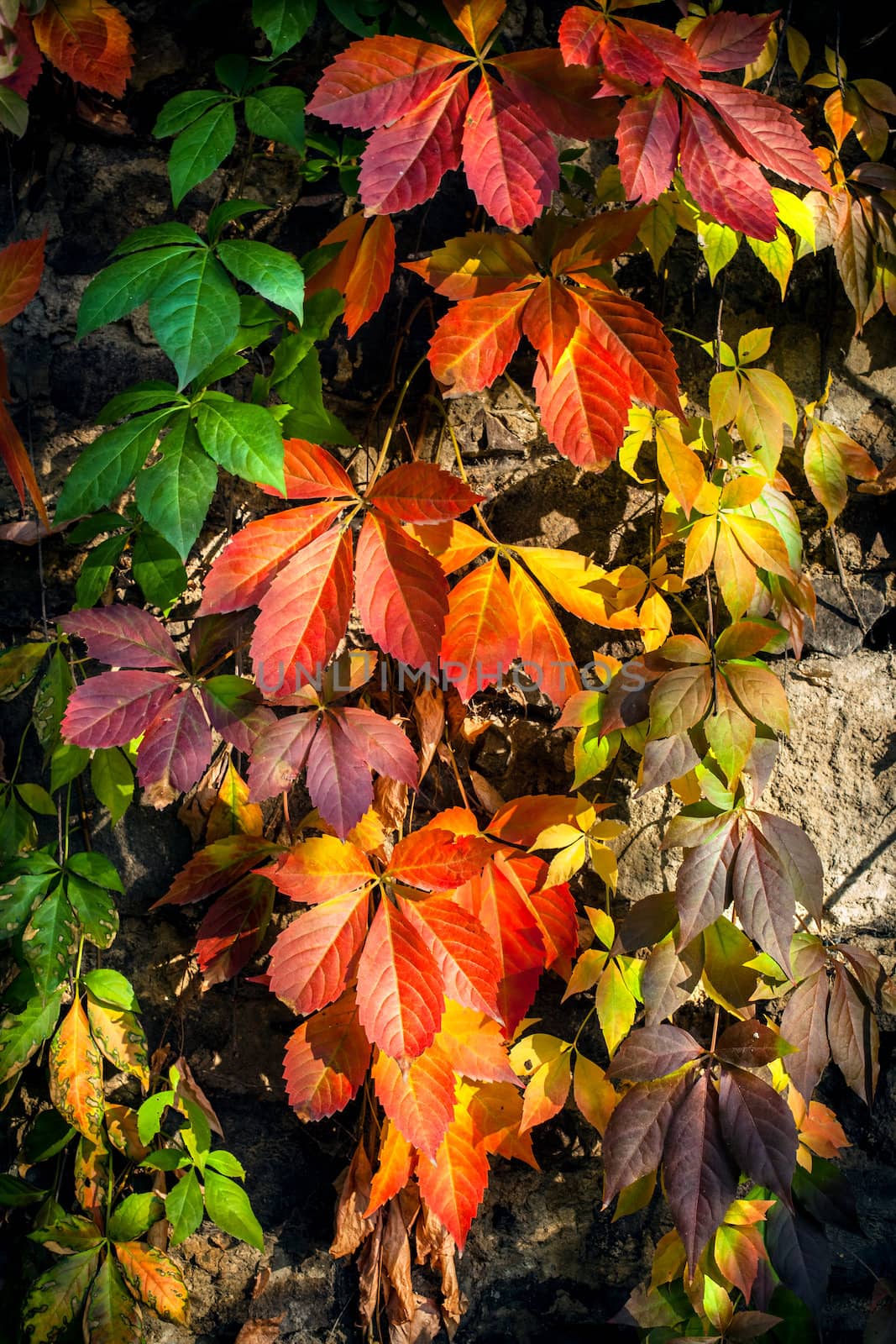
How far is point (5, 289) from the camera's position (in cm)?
104

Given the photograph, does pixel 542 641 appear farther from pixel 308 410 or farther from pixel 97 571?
pixel 97 571

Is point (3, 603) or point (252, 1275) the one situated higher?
point (3, 603)

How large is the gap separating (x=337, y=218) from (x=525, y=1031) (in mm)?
1112

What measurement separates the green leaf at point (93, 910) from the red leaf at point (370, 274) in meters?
0.74

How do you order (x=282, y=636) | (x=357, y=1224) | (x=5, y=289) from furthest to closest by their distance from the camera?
(x=357, y=1224)
(x=5, y=289)
(x=282, y=636)

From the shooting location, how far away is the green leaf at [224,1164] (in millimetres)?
1182

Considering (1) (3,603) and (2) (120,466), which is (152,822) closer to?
(1) (3,603)

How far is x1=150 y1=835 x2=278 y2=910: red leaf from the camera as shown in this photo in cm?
110

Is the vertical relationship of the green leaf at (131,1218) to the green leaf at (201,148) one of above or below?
below

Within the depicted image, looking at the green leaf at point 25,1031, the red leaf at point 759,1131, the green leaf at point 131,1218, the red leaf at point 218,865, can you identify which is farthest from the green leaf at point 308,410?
the green leaf at point 131,1218

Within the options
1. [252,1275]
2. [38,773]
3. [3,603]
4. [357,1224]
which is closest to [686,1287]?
[357,1224]

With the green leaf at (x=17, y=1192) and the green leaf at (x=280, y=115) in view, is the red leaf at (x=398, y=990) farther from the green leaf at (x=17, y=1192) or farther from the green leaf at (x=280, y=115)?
the green leaf at (x=280, y=115)

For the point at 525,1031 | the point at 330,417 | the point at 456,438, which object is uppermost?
the point at 330,417

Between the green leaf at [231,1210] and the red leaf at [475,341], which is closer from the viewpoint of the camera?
the red leaf at [475,341]
